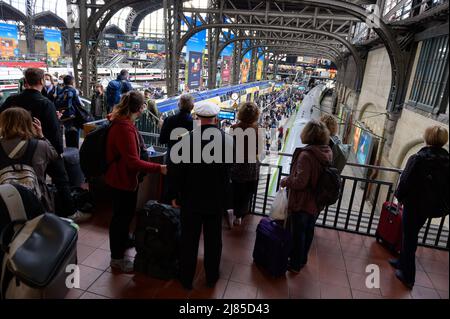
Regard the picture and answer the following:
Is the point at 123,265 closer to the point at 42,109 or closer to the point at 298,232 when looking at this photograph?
the point at 298,232

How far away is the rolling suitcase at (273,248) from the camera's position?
2756mm

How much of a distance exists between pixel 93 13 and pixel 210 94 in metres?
4.53

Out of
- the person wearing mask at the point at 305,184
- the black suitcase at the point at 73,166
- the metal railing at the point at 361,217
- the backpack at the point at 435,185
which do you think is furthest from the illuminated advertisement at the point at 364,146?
the black suitcase at the point at 73,166

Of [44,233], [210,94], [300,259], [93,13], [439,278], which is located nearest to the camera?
[439,278]

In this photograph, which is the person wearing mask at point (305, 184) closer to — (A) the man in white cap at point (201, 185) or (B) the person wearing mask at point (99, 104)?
(A) the man in white cap at point (201, 185)

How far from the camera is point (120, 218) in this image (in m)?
2.72

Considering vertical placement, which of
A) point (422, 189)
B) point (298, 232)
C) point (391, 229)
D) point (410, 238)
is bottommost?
point (391, 229)

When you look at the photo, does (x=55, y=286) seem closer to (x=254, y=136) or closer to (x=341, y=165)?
(x=254, y=136)

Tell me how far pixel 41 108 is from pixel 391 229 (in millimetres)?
3742

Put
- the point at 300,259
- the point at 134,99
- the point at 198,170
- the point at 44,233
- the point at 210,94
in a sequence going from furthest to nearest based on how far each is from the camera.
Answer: the point at 210,94
the point at 300,259
the point at 134,99
the point at 198,170
the point at 44,233

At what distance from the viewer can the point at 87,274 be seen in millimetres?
2666

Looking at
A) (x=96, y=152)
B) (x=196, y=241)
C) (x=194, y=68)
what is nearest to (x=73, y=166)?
(x=96, y=152)

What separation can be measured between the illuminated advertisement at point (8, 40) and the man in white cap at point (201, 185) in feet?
60.0
